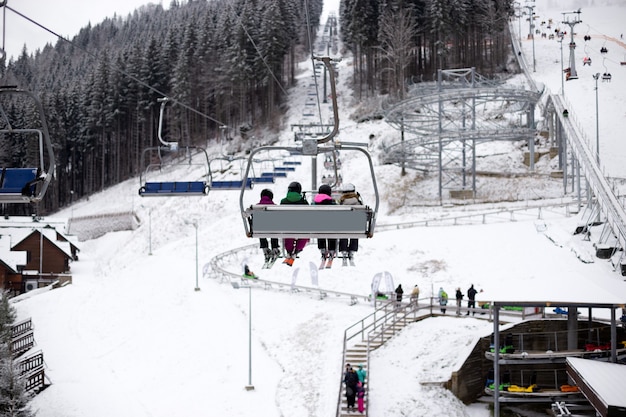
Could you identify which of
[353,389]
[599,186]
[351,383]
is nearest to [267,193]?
[351,383]

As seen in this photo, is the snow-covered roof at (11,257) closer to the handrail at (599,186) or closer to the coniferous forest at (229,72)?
the coniferous forest at (229,72)

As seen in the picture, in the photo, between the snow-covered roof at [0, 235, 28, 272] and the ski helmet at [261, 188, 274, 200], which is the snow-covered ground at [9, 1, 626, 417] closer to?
the snow-covered roof at [0, 235, 28, 272]

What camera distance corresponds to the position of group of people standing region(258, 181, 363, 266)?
29.7ft

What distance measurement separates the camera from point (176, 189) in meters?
19.0

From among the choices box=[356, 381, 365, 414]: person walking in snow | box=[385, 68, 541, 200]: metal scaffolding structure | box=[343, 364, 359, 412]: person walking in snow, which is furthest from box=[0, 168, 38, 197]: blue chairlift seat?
box=[385, 68, 541, 200]: metal scaffolding structure

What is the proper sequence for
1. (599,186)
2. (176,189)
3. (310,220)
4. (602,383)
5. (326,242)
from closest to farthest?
(310,220), (326,242), (602,383), (176,189), (599,186)

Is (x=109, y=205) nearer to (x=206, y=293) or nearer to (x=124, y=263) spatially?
(x=124, y=263)

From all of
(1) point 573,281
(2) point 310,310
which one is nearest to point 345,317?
(2) point 310,310

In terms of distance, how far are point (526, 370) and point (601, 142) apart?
107 feet

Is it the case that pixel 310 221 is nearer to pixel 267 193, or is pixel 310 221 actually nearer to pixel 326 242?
pixel 267 193

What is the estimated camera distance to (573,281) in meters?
18.4

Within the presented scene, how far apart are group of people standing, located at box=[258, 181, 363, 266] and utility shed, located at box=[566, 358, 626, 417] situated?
8.72 m

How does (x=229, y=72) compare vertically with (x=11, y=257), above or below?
above

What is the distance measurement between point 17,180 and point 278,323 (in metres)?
20.0
